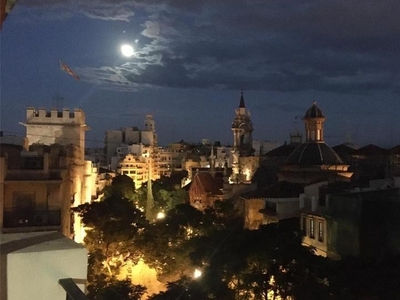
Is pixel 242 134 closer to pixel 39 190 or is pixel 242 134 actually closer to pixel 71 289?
pixel 39 190

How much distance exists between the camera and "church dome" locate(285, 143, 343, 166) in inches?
1027

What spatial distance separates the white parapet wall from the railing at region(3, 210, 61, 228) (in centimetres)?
1158

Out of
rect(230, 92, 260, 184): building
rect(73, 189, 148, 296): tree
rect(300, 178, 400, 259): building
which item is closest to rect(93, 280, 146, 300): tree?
rect(73, 189, 148, 296): tree

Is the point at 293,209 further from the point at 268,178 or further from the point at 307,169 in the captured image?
the point at 268,178

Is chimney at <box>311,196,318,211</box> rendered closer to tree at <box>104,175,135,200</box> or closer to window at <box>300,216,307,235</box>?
window at <box>300,216,307,235</box>

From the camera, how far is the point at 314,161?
26.1 metres

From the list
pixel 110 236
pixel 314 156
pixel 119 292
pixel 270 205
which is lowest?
pixel 119 292

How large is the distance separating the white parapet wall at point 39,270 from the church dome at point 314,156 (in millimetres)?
24268

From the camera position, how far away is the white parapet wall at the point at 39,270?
8.53ft

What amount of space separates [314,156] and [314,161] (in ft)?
1.50

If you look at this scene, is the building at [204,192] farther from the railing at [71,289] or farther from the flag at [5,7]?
the railing at [71,289]

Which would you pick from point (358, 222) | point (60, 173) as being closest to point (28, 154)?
point (60, 173)

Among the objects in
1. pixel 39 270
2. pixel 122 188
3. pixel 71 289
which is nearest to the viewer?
pixel 71 289

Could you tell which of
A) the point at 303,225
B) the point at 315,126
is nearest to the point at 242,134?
the point at 315,126
